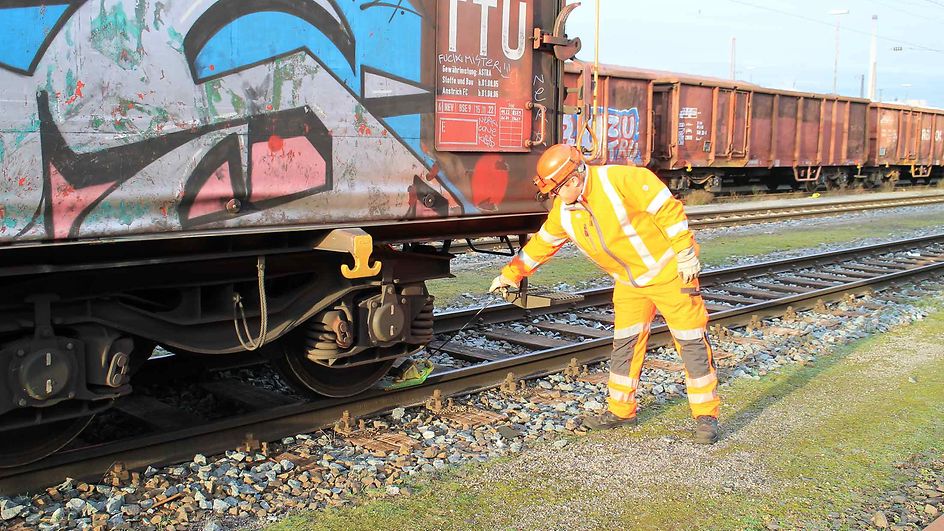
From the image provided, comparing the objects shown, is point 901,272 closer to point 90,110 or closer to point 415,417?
point 415,417

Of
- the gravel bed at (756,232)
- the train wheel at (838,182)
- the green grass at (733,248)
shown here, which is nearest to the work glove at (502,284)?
the gravel bed at (756,232)

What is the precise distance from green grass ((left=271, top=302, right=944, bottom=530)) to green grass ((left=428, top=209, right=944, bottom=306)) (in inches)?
157

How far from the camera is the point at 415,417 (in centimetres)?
584

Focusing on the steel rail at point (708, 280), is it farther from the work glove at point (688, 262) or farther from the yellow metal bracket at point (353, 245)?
the yellow metal bracket at point (353, 245)

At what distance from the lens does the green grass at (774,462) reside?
171 inches

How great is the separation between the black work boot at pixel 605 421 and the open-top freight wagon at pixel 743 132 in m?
12.2

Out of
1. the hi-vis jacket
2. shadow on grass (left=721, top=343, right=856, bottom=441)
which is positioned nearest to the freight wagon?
shadow on grass (left=721, top=343, right=856, bottom=441)

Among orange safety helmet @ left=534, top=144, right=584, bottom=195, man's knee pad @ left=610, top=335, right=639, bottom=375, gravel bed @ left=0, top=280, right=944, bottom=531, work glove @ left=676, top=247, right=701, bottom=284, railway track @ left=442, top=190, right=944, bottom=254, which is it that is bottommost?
gravel bed @ left=0, top=280, right=944, bottom=531

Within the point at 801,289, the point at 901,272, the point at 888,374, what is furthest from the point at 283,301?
the point at 901,272

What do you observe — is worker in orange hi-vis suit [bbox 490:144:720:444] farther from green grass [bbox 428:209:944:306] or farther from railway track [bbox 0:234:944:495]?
green grass [bbox 428:209:944:306]

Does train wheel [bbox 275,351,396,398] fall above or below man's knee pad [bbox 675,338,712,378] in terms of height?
below

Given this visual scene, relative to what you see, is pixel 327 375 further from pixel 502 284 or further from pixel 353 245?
pixel 353 245

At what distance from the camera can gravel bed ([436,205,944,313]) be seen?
1061cm

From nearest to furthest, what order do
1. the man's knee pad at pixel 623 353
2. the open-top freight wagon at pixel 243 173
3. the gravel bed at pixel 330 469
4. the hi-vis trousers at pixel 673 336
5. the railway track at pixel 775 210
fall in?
the open-top freight wagon at pixel 243 173, the gravel bed at pixel 330 469, the hi-vis trousers at pixel 673 336, the man's knee pad at pixel 623 353, the railway track at pixel 775 210
